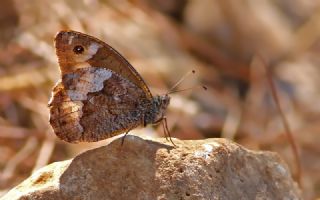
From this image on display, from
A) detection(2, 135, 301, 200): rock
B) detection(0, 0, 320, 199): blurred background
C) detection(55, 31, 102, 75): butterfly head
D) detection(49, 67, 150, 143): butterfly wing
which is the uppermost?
detection(0, 0, 320, 199): blurred background

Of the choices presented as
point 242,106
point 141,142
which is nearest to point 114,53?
point 141,142

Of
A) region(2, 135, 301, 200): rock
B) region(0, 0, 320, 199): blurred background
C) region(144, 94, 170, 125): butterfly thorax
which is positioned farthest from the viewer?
region(0, 0, 320, 199): blurred background

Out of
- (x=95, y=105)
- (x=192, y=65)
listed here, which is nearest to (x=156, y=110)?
(x=95, y=105)

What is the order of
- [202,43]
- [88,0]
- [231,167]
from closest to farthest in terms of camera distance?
1. [231,167]
2. [88,0]
3. [202,43]

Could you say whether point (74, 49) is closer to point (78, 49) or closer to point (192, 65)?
point (78, 49)

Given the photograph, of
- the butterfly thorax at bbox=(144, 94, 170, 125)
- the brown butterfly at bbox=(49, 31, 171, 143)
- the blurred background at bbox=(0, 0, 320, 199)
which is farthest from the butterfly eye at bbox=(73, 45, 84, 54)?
the blurred background at bbox=(0, 0, 320, 199)

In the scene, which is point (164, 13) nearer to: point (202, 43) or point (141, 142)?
point (202, 43)

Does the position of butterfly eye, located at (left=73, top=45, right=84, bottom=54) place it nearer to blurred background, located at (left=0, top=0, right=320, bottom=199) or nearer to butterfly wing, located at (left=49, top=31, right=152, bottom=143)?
butterfly wing, located at (left=49, top=31, right=152, bottom=143)
